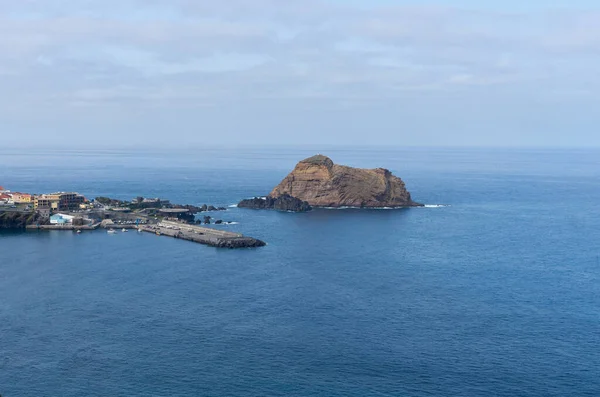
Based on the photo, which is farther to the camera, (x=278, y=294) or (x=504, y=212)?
(x=504, y=212)

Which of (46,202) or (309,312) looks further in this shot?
(46,202)

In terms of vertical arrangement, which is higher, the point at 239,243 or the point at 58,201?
the point at 58,201

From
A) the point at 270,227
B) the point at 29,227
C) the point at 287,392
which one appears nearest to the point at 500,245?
the point at 270,227

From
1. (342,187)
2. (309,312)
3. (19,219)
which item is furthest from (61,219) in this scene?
(309,312)

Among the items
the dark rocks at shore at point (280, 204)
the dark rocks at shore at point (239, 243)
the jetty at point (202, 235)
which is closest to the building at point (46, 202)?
the jetty at point (202, 235)

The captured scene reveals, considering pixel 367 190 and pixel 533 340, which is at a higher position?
pixel 367 190

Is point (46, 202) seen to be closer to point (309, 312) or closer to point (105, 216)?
point (105, 216)

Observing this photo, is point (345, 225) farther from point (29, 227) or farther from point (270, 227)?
point (29, 227)
